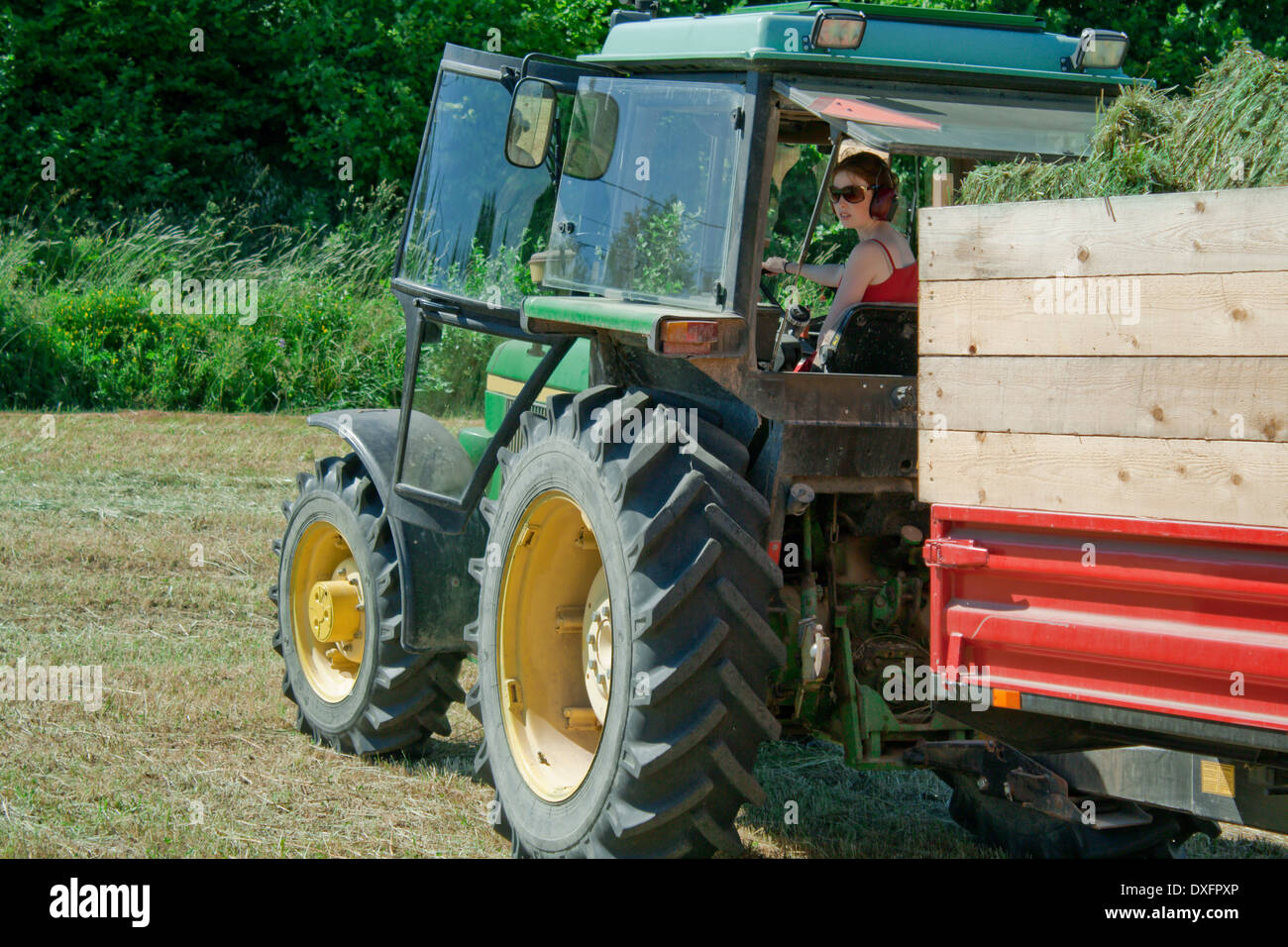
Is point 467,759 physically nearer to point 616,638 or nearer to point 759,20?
point 616,638

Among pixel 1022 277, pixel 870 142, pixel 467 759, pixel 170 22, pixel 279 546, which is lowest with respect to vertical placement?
pixel 467 759

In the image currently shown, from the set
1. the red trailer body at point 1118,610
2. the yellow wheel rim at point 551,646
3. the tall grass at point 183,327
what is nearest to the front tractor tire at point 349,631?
the yellow wheel rim at point 551,646

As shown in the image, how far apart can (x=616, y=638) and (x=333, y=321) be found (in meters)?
12.0

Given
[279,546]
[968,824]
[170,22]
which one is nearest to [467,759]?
[279,546]

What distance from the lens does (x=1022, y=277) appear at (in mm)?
3117

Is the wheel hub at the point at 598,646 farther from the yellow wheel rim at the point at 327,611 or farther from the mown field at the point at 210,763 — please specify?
the yellow wheel rim at the point at 327,611

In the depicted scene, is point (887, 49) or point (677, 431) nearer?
point (677, 431)

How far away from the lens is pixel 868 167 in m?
4.25

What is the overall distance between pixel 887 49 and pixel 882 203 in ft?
1.78

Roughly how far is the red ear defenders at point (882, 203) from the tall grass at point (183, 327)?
9277mm

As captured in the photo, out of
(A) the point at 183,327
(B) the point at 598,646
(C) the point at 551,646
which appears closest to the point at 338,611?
(C) the point at 551,646

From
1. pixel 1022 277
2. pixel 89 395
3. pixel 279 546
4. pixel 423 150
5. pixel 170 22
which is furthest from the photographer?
pixel 170 22

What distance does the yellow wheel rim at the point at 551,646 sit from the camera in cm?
415

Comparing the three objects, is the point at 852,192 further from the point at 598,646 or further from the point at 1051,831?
the point at 1051,831
